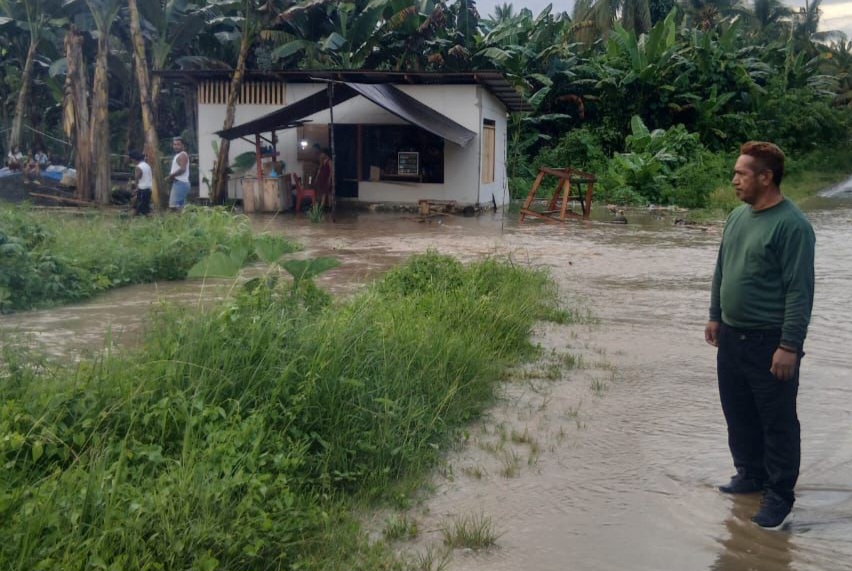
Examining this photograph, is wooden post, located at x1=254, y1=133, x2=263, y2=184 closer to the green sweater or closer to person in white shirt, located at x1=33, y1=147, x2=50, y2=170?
person in white shirt, located at x1=33, y1=147, x2=50, y2=170

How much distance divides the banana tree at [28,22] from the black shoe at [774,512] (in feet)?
77.9

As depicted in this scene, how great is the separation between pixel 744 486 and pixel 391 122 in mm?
18717

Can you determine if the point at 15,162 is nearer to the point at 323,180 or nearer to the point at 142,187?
the point at 142,187

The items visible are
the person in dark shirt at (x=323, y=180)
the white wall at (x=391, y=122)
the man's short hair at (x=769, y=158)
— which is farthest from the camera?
the white wall at (x=391, y=122)

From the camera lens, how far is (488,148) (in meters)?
24.3

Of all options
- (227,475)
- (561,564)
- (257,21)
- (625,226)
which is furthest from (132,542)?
(257,21)

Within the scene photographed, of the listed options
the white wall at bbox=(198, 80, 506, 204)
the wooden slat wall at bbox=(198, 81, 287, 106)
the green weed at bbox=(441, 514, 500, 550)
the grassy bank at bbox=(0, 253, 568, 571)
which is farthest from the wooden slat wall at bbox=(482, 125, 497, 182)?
the green weed at bbox=(441, 514, 500, 550)

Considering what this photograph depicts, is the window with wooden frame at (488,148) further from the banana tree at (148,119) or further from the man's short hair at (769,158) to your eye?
the man's short hair at (769,158)

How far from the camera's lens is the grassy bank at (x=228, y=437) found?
339 centimetres

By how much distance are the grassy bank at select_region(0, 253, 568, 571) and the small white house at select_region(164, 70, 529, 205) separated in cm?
1648

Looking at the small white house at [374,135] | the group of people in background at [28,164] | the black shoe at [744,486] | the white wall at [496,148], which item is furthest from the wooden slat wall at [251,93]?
the black shoe at [744,486]

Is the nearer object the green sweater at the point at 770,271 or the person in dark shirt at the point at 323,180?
the green sweater at the point at 770,271

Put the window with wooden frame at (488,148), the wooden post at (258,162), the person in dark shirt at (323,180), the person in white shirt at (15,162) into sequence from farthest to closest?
the window with wooden frame at (488,148) < the person in white shirt at (15,162) < the person in dark shirt at (323,180) < the wooden post at (258,162)

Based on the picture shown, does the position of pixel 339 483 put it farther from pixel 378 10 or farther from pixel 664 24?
pixel 664 24
